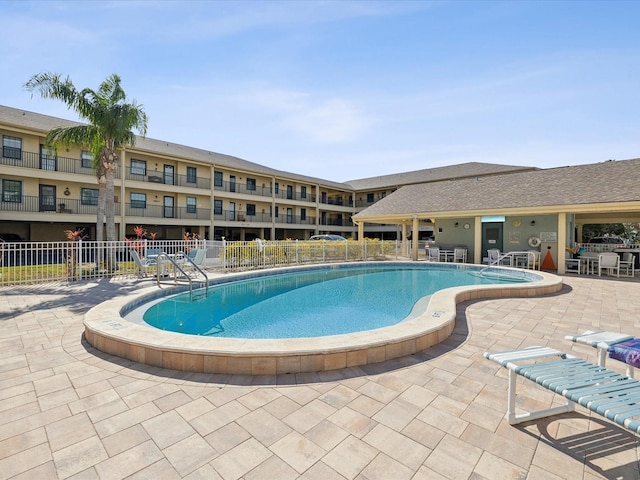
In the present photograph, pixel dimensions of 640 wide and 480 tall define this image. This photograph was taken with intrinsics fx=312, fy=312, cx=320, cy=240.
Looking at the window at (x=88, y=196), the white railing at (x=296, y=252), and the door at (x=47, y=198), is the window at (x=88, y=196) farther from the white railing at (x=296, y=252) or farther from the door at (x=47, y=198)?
the white railing at (x=296, y=252)

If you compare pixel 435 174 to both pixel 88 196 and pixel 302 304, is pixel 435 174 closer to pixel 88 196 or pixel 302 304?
pixel 302 304

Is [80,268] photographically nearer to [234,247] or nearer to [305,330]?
[234,247]

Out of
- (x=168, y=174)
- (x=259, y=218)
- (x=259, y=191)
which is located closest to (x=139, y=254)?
(x=168, y=174)

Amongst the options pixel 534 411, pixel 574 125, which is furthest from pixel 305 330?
pixel 574 125

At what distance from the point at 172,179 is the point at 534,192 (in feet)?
84.3

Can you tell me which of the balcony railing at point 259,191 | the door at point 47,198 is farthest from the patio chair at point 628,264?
the door at point 47,198

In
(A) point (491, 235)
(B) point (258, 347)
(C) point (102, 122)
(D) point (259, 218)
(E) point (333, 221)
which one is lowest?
(B) point (258, 347)

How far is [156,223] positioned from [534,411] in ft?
84.4

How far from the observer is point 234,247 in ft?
45.4

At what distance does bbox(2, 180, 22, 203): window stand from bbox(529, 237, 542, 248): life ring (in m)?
30.0

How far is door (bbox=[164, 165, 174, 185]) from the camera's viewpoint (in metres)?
25.8

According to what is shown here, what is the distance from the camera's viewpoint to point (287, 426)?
270cm

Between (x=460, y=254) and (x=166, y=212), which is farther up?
(x=166, y=212)

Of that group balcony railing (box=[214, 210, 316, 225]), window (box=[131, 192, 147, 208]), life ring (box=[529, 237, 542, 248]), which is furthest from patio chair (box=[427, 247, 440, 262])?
window (box=[131, 192, 147, 208])
